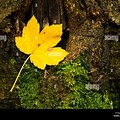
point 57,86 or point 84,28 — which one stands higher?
point 84,28

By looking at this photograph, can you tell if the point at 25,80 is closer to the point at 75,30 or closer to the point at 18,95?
the point at 18,95

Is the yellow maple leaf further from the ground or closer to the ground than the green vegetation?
further from the ground

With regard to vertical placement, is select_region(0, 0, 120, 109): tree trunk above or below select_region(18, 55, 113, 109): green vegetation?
above

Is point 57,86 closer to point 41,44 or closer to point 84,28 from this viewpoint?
point 41,44

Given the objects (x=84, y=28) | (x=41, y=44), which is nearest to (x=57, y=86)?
(x=41, y=44)

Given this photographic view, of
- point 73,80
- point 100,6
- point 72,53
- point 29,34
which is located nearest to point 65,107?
point 73,80
